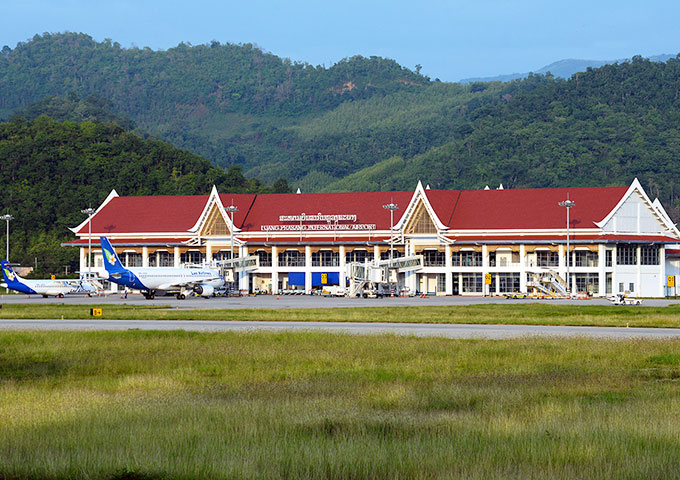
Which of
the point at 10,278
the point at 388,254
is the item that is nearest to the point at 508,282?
the point at 388,254

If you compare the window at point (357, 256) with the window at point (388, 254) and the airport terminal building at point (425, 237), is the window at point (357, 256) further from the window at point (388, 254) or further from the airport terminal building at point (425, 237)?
the window at point (388, 254)

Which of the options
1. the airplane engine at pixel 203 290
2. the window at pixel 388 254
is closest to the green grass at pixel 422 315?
the airplane engine at pixel 203 290

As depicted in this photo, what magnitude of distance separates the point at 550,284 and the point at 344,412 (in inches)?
3413

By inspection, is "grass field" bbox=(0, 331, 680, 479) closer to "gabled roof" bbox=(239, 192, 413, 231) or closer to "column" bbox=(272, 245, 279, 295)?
"column" bbox=(272, 245, 279, 295)

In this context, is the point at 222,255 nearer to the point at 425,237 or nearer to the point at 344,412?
the point at 425,237

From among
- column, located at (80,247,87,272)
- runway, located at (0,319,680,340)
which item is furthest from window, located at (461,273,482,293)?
runway, located at (0,319,680,340)

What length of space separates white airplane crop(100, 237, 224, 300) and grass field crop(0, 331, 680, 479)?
185ft

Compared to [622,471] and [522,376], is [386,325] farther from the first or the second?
[622,471]

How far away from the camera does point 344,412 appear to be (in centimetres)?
2078

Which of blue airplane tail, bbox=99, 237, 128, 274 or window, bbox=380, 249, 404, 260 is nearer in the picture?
blue airplane tail, bbox=99, 237, 128, 274

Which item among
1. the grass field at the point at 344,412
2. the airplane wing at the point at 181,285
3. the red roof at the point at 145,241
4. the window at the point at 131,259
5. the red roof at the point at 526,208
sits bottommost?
the airplane wing at the point at 181,285

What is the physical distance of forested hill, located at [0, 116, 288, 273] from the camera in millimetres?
166375

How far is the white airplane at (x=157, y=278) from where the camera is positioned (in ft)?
301

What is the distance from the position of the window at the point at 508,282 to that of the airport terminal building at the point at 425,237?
0.38 ft
